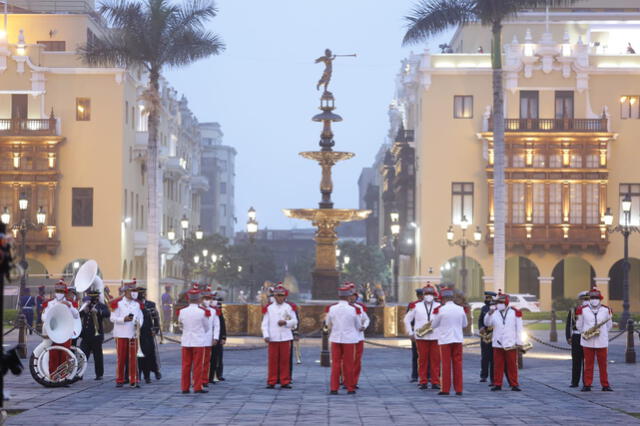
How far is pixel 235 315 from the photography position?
129 ft

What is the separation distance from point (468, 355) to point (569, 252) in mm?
32284

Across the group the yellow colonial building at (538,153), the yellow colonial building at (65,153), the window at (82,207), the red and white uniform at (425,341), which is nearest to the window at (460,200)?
the yellow colonial building at (538,153)

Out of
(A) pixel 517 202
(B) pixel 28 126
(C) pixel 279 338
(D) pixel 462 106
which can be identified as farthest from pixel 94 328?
(D) pixel 462 106

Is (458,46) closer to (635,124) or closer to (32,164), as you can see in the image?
(635,124)

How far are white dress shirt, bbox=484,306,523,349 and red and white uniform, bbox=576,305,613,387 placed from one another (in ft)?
3.66

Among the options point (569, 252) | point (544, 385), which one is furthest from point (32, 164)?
point (544, 385)

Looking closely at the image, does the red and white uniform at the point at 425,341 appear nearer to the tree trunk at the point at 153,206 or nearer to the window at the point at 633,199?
the tree trunk at the point at 153,206

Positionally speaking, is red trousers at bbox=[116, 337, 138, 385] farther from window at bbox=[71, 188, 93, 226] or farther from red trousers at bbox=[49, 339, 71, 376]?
window at bbox=[71, 188, 93, 226]

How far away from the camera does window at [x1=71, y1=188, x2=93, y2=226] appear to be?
64.4 metres

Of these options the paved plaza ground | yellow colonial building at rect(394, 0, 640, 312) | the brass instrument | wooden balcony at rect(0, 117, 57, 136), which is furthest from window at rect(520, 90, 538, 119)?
the brass instrument

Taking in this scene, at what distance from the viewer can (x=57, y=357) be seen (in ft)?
72.0

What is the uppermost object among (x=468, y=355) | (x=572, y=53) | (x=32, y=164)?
(x=572, y=53)

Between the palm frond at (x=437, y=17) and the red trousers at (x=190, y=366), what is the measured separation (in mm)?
24923

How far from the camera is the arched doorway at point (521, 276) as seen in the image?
69750 millimetres
